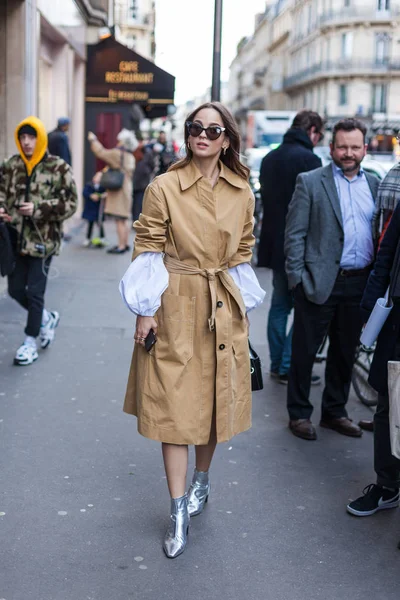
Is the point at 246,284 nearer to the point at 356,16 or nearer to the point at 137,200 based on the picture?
the point at 137,200

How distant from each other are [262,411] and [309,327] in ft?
2.93

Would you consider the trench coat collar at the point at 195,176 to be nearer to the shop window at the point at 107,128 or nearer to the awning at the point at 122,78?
the awning at the point at 122,78

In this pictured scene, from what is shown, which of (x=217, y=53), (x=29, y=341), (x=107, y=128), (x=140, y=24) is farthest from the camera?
(x=140, y=24)

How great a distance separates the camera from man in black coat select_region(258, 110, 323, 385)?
6641 millimetres

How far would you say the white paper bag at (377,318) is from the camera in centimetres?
414

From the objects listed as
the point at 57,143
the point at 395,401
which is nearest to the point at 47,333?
the point at 395,401

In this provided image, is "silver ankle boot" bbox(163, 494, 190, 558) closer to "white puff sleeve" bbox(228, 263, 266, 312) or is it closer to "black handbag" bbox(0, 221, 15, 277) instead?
"white puff sleeve" bbox(228, 263, 266, 312)

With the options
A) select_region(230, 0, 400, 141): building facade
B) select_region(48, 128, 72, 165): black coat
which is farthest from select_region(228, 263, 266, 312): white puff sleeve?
select_region(230, 0, 400, 141): building facade

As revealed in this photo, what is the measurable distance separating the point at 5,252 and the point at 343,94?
7135 cm

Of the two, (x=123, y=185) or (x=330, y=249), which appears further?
(x=123, y=185)

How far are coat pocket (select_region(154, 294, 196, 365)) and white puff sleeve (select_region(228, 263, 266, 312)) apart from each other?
12.5 inches

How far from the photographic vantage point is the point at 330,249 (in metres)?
5.34

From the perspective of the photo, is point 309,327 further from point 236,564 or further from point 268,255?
point 236,564

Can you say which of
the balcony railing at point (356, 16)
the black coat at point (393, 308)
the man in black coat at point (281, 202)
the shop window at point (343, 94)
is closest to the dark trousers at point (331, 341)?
the man in black coat at point (281, 202)
